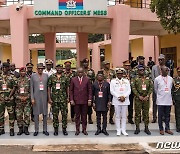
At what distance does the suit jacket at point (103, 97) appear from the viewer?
26.7 feet

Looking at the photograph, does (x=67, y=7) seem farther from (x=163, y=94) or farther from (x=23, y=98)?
(x=163, y=94)

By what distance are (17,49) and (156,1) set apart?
648 centimetres

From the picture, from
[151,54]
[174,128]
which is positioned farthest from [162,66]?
[151,54]

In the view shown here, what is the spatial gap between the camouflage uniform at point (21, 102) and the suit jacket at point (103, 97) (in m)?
1.60

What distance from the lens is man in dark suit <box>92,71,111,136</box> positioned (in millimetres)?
8133

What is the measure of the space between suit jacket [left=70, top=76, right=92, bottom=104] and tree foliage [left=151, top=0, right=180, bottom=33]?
4.76 metres

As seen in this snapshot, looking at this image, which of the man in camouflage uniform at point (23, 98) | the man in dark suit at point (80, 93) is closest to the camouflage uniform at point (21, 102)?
the man in camouflage uniform at point (23, 98)

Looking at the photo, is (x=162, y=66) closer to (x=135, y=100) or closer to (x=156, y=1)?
(x=135, y=100)

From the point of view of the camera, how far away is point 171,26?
1208 cm

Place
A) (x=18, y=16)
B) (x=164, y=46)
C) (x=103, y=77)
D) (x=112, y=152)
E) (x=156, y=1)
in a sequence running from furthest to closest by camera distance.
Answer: (x=164, y=46)
(x=18, y=16)
(x=156, y=1)
(x=103, y=77)
(x=112, y=152)

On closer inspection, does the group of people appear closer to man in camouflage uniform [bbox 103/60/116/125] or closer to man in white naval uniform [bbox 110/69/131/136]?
man in white naval uniform [bbox 110/69/131/136]

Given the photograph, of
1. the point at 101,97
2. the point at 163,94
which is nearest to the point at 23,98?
the point at 101,97

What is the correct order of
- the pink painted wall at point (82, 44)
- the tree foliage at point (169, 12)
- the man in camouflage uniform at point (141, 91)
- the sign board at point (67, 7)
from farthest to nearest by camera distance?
1. the pink painted wall at point (82, 44)
2. the sign board at point (67, 7)
3. the tree foliage at point (169, 12)
4. the man in camouflage uniform at point (141, 91)

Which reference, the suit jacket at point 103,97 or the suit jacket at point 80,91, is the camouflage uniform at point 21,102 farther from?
the suit jacket at point 103,97
